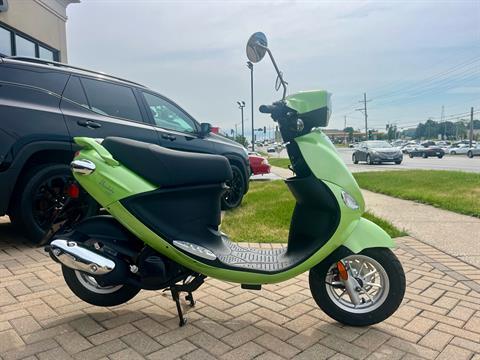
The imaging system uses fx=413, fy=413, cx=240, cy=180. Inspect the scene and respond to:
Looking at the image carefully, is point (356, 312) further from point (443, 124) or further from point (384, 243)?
point (443, 124)

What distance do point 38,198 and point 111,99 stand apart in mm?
1566

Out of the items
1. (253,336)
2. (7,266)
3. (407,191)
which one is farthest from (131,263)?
(407,191)

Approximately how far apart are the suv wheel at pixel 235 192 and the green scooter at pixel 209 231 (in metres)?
3.96

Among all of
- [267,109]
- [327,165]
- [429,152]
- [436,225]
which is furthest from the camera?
[429,152]

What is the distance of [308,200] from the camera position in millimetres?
2850

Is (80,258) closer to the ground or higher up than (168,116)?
closer to the ground

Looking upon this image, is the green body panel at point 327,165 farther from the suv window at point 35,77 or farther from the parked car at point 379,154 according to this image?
the parked car at point 379,154

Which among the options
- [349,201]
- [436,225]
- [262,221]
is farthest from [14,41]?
[349,201]

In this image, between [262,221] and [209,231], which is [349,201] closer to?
[209,231]

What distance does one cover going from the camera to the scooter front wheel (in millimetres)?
2689

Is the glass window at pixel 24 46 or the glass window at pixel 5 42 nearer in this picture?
the glass window at pixel 5 42

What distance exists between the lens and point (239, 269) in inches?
105

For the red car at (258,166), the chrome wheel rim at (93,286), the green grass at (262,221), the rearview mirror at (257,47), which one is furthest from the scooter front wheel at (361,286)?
the red car at (258,166)

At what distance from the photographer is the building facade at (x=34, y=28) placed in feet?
31.7
